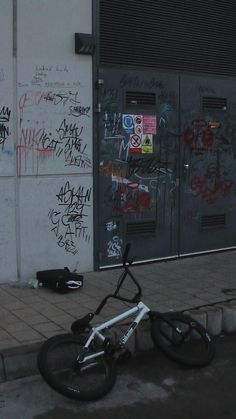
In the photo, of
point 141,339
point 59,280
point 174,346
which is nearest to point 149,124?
point 59,280

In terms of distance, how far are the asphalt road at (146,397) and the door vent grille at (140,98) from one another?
3456mm

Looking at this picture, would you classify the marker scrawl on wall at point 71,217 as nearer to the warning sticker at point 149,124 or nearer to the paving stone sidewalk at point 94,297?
the paving stone sidewalk at point 94,297

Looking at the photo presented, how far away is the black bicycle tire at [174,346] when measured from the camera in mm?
4824

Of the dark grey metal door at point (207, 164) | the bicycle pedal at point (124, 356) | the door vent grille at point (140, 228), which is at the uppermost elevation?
the dark grey metal door at point (207, 164)

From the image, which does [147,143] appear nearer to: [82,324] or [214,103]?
[214,103]

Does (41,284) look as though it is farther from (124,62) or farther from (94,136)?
(124,62)

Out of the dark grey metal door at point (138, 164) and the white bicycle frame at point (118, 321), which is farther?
the dark grey metal door at point (138, 164)

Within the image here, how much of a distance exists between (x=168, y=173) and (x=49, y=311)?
113 inches

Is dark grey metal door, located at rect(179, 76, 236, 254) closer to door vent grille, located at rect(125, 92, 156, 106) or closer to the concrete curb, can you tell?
door vent grille, located at rect(125, 92, 156, 106)

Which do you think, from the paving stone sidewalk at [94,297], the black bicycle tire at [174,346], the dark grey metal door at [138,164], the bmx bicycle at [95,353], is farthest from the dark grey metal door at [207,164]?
the bmx bicycle at [95,353]

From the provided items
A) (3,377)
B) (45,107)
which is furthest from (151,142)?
(3,377)

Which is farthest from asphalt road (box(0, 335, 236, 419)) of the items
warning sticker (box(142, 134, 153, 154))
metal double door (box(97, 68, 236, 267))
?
warning sticker (box(142, 134, 153, 154))

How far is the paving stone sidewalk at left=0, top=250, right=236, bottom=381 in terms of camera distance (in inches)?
192

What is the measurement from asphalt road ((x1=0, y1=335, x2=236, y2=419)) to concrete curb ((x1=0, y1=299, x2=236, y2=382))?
0.27 feet
